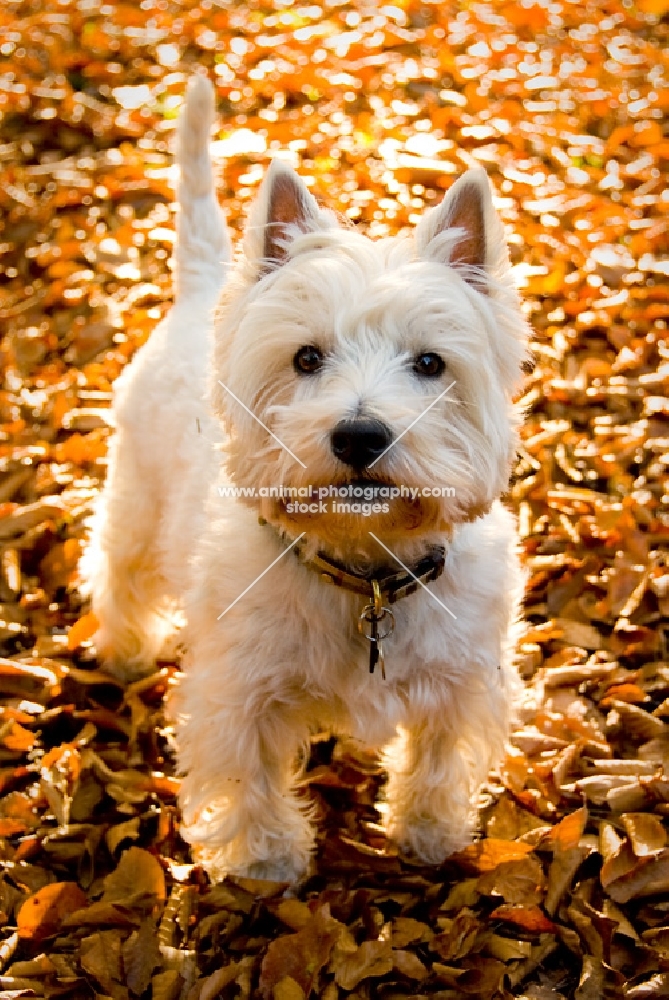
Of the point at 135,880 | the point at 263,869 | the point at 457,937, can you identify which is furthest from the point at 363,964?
the point at 135,880

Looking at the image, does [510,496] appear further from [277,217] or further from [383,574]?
[277,217]

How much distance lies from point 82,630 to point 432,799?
140 centimetres

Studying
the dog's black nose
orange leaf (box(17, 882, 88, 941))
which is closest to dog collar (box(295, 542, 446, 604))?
the dog's black nose

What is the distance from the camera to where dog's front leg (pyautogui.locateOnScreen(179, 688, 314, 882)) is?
7.67 feet

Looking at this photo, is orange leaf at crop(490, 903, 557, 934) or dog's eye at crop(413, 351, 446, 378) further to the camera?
orange leaf at crop(490, 903, 557, 934)

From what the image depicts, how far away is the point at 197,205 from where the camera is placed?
2.88 meters

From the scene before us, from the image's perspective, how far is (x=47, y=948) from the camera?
237 cm

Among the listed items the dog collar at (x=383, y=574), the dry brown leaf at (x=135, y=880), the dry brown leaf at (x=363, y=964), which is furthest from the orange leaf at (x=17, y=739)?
the dog collar at (x=383, y=574)

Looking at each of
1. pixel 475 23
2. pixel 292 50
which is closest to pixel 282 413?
pixel 292 50

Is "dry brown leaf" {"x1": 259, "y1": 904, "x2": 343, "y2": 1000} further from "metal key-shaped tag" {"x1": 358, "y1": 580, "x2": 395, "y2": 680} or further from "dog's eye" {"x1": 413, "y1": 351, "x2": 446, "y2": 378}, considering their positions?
"dog's eye" {"x1": 413, "y1": 351, "x2": 446, "y2": 378}

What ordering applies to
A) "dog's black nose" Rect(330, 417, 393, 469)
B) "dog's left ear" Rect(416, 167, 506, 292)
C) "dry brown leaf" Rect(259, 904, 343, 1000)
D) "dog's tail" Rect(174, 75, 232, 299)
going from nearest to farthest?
"dog's black nose" Rect(330, 417, 393, 469)
"dog's left ear" Rect(416, 167, 506, 292)
"dry brown leaf" Rect(259, 904, 343, 1000)
"dog's tail" Rect(174, 75, 232, 299)

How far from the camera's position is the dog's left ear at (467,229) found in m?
2.03

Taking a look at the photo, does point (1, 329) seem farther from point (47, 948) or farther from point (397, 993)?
point (397, 993)

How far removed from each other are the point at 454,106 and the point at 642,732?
14.0ft
